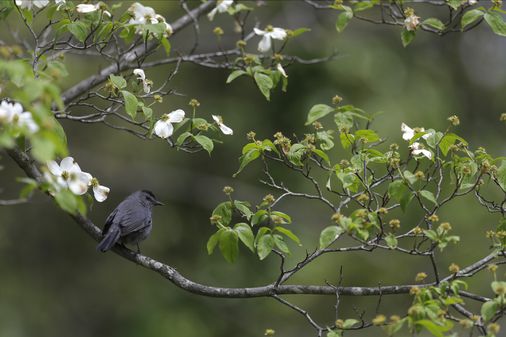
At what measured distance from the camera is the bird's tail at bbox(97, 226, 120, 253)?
5509mm

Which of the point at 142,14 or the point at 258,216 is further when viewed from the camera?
the point at 142,14

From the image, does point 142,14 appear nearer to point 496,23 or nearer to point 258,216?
point 258,216

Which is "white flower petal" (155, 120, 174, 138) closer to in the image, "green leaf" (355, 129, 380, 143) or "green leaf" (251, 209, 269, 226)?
"green leaf" (251, 209, 269, 226)

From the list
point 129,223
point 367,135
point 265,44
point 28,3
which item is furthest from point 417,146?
point 129,223

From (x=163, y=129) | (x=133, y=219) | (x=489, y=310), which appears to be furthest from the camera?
(x=133, y=219)

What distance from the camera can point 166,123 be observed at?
464cm

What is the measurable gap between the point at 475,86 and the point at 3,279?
845 cm

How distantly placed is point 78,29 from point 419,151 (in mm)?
2127

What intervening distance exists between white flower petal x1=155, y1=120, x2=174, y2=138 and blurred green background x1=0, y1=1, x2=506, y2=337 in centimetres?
640

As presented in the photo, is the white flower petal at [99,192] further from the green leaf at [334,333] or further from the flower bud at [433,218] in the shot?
the flower bud at [433,218]

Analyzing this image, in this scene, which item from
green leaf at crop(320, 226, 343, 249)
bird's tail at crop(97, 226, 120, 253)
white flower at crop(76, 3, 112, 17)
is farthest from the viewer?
bird's tail at crop(97, 226, 120, 253)

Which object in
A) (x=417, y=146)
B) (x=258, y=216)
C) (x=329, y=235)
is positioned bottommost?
(x=258, y=216)

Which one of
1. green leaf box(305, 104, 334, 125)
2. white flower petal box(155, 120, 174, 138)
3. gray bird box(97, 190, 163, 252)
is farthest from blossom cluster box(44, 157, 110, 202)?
green leaf box(305, 104, 334, 125)

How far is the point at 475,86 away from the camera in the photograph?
511 inches
